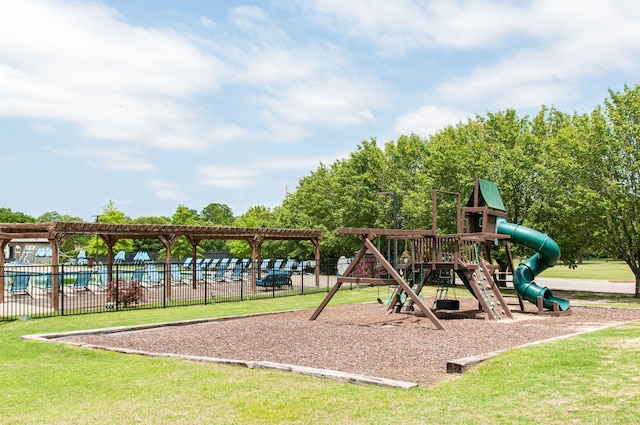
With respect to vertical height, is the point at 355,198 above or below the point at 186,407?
above

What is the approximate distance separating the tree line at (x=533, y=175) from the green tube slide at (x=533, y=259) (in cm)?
676

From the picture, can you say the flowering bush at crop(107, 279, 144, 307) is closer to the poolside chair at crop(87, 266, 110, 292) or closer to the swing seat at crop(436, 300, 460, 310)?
the poolside chair at crop(87, 266, 110, 292)

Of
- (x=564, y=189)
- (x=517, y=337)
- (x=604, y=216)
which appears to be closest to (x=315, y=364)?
(x=517, y=337)

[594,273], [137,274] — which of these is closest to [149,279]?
[137,274]

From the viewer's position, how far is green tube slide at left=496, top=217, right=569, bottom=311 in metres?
18.1

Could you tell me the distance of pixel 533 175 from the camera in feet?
97.6

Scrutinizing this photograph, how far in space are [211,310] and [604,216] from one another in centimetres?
1572

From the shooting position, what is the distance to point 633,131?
24.8 m

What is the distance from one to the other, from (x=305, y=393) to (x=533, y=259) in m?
13.3

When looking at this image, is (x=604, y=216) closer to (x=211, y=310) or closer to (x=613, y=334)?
(x=613, y=334)

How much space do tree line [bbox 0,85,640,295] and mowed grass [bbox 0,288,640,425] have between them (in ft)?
53.9

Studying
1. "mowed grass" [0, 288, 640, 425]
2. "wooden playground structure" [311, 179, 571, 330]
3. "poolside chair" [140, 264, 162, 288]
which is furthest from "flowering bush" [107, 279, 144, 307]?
"mowed grass" [0, 288, 640, 425]

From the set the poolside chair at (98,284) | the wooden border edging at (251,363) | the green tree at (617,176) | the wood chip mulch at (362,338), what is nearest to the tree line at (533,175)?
the green tree at (617,176)

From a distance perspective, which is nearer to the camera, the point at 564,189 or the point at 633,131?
the point at 633,131
